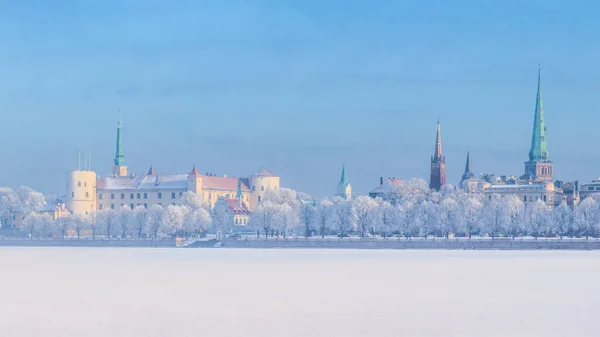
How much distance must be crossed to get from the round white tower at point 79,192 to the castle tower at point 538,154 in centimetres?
5094

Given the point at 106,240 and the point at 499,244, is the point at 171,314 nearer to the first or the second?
the point at 499,244

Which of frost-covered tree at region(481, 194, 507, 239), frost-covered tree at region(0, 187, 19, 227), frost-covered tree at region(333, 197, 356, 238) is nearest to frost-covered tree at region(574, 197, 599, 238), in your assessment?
frost-covered tree at region(481, 194, 507, 239)

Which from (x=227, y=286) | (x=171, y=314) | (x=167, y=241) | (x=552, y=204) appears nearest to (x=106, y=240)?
(x=167, y=241)

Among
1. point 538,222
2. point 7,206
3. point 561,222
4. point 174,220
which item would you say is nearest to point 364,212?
point 538,222

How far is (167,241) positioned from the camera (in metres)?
99.8

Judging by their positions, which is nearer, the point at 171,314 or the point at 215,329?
the point at 215,329

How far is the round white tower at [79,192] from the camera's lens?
132 metres

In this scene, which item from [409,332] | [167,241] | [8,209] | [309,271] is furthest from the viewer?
[8,209]

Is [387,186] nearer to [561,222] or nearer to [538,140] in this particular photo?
[538,140]

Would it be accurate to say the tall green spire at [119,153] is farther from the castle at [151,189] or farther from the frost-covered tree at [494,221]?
the frost-covered tree at [494,221]

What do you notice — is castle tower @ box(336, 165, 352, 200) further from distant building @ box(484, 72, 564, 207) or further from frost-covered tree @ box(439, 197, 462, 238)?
frost-covered tree @ box(439, 197, 462, 238)

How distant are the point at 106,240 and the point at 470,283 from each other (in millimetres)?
61860

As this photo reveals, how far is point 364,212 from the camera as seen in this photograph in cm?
10350

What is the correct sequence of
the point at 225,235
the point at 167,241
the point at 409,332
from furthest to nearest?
the point at 225,235, the point at 167,241, the point at 409,332
